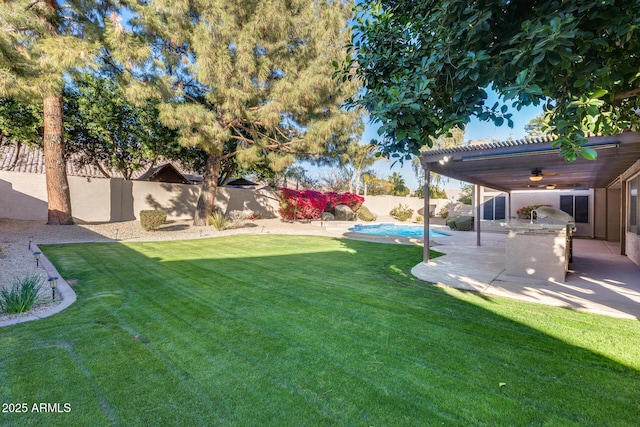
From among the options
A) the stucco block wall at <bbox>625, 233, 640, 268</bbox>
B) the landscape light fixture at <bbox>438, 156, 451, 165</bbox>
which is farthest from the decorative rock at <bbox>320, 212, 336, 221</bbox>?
the stucco block wall at <bbox>625, 233, 640, 268</bbox>

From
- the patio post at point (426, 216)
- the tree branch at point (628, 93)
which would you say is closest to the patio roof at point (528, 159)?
the patio post at point (426, 216)

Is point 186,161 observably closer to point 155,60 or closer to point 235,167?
point 235,167

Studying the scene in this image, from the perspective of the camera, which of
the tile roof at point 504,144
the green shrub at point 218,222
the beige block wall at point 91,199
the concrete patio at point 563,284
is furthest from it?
the beige block wall at point 91,199

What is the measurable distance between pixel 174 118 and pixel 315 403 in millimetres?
11045

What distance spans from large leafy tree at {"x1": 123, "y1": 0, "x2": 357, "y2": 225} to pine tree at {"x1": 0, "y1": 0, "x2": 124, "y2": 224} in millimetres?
1542

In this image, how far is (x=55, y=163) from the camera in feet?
35.9

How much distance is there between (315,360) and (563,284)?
201 inches

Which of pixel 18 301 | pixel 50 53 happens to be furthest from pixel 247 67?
pixel 18 301

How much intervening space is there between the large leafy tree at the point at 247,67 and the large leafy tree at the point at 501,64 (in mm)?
8592

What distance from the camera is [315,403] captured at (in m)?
2.16

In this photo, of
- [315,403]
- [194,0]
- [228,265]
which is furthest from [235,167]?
[315,403]

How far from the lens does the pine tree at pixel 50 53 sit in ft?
23.3

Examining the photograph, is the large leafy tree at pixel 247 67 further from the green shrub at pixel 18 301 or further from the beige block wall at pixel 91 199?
the green shrub at pixel 18 301

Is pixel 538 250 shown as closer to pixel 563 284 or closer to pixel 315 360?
pixel 563 284
